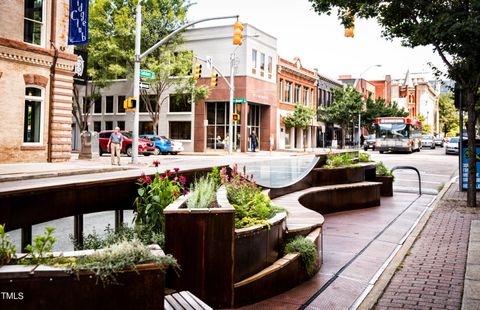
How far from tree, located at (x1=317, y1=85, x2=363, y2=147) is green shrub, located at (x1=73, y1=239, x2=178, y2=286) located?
55.0 metres

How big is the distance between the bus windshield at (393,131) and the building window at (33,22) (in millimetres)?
32931

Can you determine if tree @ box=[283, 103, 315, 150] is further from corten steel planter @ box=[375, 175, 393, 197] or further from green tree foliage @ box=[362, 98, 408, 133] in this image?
corten steel planter @ box=[375, 175, 393, 197]

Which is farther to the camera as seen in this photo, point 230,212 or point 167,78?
point 167,78

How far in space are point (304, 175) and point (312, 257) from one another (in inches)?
222

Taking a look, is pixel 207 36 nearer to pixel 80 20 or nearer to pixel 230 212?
pixel 80 20

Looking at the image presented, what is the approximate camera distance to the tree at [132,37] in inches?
1465

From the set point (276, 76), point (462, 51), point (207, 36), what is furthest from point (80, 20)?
point (276, 76)

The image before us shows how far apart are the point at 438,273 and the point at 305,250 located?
181 cm

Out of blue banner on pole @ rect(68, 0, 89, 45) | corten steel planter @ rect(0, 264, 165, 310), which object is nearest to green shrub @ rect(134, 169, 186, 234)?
corten steel planter @ rect(0, 264, 165, 310)

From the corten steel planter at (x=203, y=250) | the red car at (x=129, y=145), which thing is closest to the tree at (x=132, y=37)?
the red car at (x=129, y=145)

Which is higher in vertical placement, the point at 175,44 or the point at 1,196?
the point at 175,44

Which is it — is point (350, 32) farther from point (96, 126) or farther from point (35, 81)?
point (96, 126)

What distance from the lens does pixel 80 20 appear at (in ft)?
72.4

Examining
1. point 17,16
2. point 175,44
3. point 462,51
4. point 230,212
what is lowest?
point 230,212
